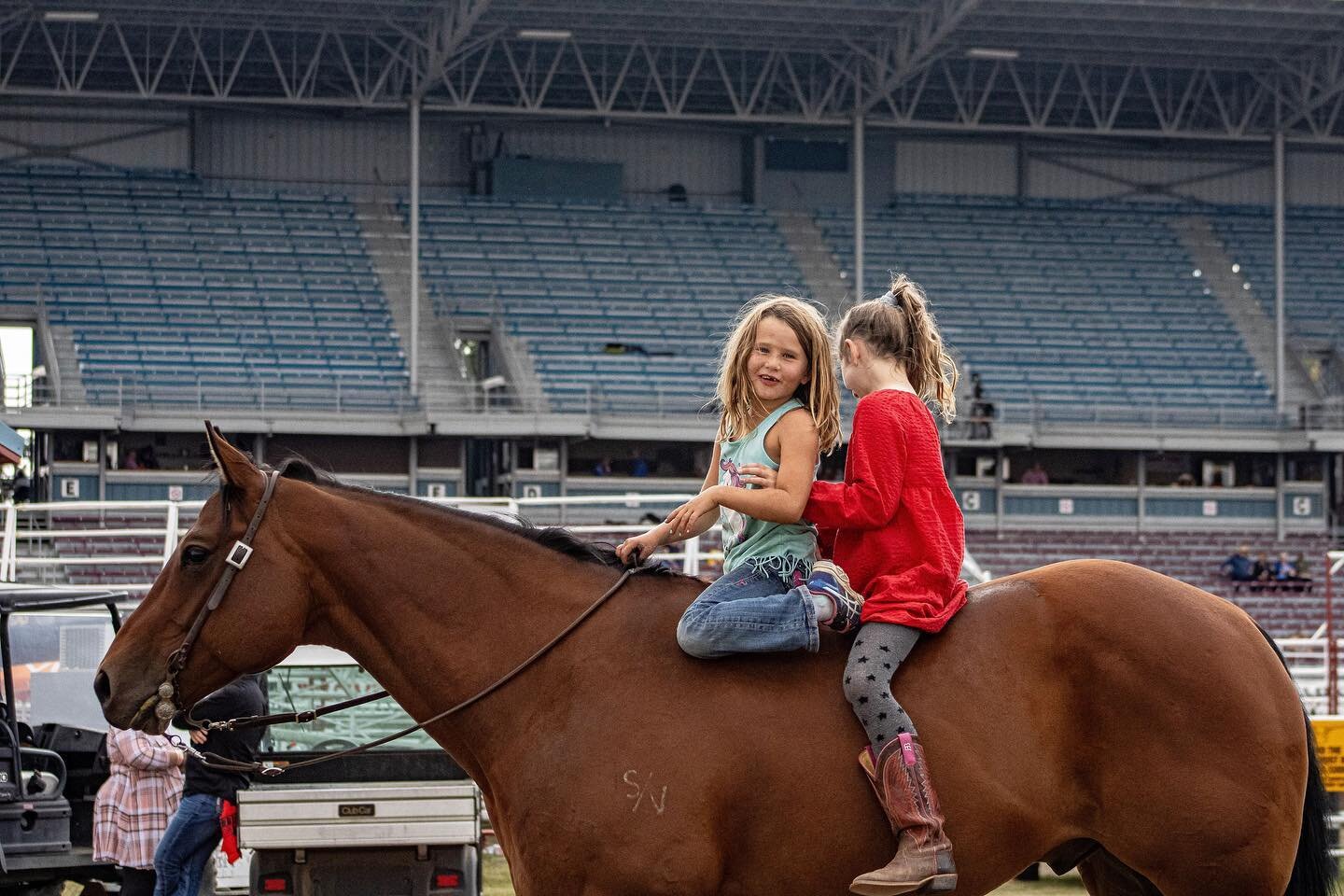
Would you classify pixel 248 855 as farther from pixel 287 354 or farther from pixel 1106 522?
pixel 1106 522

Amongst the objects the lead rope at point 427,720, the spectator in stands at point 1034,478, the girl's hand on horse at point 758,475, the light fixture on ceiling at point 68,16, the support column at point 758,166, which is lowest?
the lead rope at point 427,720

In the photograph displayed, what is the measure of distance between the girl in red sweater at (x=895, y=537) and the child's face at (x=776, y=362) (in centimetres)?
24

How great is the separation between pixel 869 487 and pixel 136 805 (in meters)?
5.82

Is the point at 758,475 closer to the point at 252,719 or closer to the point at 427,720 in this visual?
the point at 427,720

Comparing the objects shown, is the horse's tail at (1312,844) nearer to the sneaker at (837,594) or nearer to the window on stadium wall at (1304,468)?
the sneaker at (837,594)

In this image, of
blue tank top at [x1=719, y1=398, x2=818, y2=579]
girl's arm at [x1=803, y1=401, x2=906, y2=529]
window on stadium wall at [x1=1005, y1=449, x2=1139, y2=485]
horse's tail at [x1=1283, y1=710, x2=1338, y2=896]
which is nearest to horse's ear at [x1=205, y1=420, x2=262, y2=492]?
blue tank top at [x1=719, y1=398, x2=818, y2=579]

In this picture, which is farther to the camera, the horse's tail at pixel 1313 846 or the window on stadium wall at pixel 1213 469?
the window on stadium wall at pixel 1213 469

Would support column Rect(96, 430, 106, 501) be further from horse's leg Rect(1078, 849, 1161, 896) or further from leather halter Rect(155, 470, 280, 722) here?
horse's leg Rect(1078, 849, 1161, 896)

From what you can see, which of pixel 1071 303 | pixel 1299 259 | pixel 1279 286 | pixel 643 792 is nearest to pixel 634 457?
pixel 1071 303

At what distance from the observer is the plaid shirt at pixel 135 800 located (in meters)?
8.79

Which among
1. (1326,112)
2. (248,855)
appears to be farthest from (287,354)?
(1326,112)

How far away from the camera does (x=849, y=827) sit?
14.4ft

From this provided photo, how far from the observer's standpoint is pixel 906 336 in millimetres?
4867

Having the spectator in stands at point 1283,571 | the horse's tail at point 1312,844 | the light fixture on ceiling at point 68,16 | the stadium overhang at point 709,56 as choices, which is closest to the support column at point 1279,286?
the stadium overhang at point 709,56
